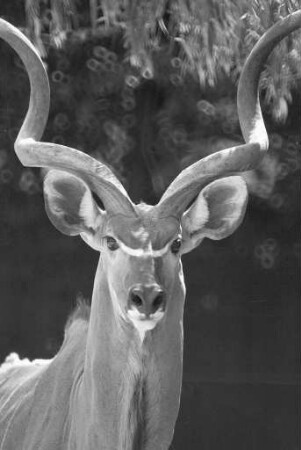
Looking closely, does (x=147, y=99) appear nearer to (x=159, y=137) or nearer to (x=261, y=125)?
(x=159, y=137)

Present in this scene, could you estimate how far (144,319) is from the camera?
339 cm

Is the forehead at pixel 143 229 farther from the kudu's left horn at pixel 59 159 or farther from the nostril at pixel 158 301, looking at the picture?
the nostril at pixel 158 301

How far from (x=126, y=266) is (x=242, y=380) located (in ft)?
15.5

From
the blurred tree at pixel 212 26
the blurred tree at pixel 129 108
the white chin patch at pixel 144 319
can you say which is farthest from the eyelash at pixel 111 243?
the blurred tree at pixel 129 108

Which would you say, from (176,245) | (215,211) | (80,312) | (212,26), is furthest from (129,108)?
(176,245)

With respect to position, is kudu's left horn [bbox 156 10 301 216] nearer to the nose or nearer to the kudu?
the kudu

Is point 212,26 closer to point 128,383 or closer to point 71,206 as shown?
point 71,206

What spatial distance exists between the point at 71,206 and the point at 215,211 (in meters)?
0.40

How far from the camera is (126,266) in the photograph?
348 centimetres

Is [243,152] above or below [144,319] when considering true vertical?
above

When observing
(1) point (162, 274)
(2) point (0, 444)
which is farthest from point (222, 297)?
(1) point (162, 274)

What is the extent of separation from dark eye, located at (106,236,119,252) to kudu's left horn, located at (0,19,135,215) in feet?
0.26

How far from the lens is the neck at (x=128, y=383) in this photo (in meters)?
3.57

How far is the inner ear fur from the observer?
12.1ft
